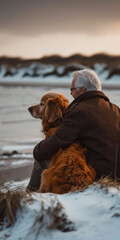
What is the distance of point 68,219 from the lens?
2.19 meters

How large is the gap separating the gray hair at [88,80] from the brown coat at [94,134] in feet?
0.74

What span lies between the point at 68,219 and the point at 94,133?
132cm

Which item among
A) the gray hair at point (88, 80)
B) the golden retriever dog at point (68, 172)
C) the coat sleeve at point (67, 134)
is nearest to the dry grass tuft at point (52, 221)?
the golden retriever dog at point (68, 172)

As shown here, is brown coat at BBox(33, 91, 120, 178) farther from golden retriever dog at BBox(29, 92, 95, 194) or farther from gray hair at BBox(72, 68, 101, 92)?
gray hair at BBox(72, 68, 101, 92)

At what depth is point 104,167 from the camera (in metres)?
3.40

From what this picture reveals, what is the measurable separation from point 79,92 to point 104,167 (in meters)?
0.94

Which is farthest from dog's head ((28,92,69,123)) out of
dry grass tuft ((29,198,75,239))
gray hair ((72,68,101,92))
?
dry grass tuft ((29,198,75,239))

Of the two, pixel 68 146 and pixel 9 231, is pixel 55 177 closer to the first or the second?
pixel 68 146

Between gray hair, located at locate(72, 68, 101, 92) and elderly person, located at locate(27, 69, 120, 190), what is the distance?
4.9 inches

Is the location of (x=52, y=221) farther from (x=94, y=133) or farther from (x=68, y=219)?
(x=94, y=133)

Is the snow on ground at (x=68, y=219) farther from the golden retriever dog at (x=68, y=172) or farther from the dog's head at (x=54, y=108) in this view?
the dog's head at (x=54, y=108)

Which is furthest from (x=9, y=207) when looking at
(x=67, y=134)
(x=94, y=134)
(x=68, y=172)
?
(x=94, y=134)

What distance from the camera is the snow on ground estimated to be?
2070 millimetres

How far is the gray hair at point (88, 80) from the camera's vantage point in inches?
144
